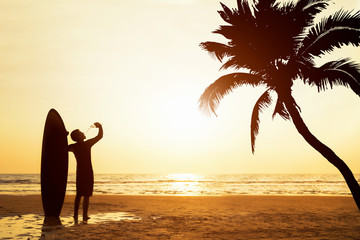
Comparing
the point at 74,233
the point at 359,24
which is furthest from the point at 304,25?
the point at 74,233

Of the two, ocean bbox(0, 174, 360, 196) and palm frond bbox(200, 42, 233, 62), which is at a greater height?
palm frond bbox(200, 42, 233, 62)

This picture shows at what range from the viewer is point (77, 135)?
9133mm

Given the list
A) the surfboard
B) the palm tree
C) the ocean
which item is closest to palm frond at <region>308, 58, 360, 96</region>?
the palm tree

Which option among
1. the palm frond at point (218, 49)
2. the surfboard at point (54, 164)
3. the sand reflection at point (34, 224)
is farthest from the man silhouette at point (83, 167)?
the palm frond at point (218, 49)

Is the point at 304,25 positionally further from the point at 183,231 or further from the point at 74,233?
the point at 74,233

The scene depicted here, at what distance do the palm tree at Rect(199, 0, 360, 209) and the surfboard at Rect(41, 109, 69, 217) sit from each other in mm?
5461

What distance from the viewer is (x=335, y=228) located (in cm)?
799

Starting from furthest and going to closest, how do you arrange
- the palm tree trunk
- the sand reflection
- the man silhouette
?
1. the palm tree trunk
2. the man silhouette
3. the sand reflection

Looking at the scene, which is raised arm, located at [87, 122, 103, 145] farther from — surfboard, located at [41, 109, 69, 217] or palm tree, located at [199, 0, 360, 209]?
palm tree, located at [199, 0, 360, 209]

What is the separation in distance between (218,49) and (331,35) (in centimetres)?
334

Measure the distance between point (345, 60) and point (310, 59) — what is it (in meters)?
1.04

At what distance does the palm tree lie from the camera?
10.1 m

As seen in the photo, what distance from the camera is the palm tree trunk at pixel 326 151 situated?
32.7 ft

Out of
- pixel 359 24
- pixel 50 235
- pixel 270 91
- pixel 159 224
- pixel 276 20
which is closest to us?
pixel 50 235
